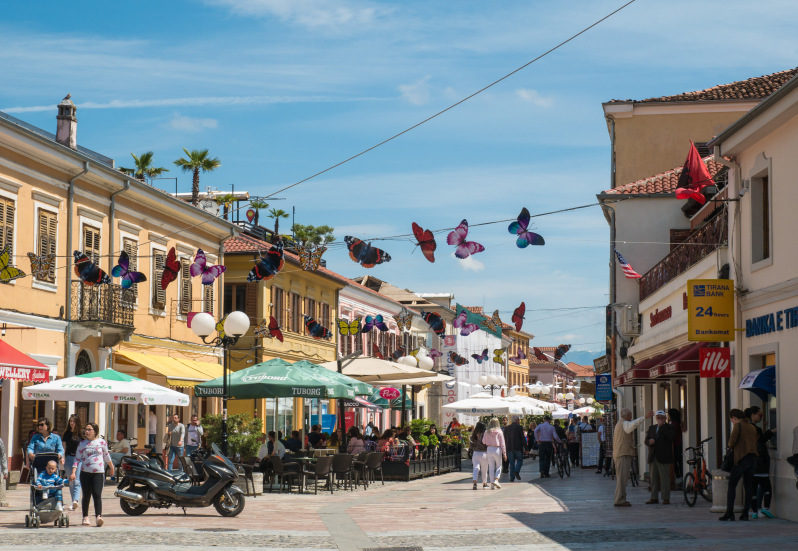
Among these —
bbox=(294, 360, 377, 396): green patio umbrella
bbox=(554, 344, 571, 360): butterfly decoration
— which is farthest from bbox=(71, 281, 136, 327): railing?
bbox=(554, 344, 571, 360): butterfly decoration

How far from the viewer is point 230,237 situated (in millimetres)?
38781

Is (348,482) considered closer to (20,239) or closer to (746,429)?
(20,239)

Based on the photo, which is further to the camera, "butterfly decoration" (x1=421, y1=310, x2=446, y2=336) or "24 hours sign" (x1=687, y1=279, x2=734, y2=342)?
"butterfly decoration" (x1=421, y1=310, x2=446, y2=336)

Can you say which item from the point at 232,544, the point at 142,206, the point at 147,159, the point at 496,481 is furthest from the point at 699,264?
the point at 147,159

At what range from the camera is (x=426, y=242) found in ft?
72.4

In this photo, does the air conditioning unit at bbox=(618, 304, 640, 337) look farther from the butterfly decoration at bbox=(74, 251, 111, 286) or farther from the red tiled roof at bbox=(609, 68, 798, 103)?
the butterfly decoration at bbox=(74, 251, 111, 286)

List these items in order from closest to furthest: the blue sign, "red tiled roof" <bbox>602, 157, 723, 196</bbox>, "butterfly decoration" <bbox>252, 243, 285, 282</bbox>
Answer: "butterfly decoration" <bbox>252, 243, 285, 282</bbox> → "red tiled roof" <bbox>602, 157, 723, 196</bbox> → the blue sign

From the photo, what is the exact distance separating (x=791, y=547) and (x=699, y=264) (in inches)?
381

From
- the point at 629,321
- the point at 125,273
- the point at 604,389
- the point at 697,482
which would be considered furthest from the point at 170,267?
the point at 604,389

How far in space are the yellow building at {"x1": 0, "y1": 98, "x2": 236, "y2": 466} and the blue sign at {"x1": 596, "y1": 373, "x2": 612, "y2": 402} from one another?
1156 centimetres

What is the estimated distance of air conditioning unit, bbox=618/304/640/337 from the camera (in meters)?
30.3

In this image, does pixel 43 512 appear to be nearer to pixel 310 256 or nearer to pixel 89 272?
pixel 89 272

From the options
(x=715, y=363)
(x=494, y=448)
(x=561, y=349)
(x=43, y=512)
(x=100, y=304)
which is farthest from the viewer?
(x=561, y=349)

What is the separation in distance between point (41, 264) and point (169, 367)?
6.73 metres
